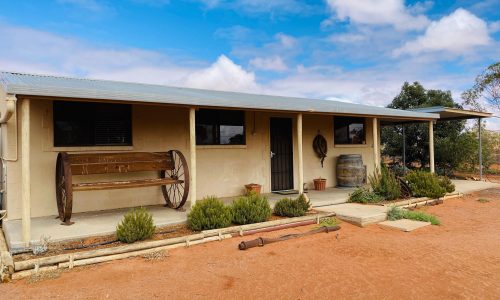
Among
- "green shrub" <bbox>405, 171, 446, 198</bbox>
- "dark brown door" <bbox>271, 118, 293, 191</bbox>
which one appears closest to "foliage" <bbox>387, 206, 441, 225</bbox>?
"green shrub" <bbox>405, 171, 446, 198</bbox>

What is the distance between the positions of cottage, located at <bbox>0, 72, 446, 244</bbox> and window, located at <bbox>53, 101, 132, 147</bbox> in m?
0.02

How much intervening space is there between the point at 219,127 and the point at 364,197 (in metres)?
3.84

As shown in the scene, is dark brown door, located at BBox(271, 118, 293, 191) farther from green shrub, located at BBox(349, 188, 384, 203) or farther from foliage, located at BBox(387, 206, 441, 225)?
foliage, located at BBox(387, 206, 441, 225)

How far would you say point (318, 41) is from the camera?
17531mm

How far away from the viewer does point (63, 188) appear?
19.4ft

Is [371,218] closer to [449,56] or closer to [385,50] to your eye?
[385,50]

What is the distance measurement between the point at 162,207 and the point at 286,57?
15097mm

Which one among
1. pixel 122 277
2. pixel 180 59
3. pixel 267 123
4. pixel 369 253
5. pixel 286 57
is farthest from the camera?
pixel 286 57

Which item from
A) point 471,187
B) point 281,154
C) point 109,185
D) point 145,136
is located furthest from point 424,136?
point 109,185

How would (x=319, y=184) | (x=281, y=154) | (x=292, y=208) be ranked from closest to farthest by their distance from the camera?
(x=292, y=208) → (x=281, y=154) → (x=319, y=184)

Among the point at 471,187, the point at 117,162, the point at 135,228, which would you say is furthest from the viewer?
the point at 471,187

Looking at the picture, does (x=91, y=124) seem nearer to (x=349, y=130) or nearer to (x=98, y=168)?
(x=98, y=168)

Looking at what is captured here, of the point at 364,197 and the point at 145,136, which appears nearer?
the point at 145,136

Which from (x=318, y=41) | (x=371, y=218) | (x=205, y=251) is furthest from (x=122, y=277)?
(x=318, y=41)
